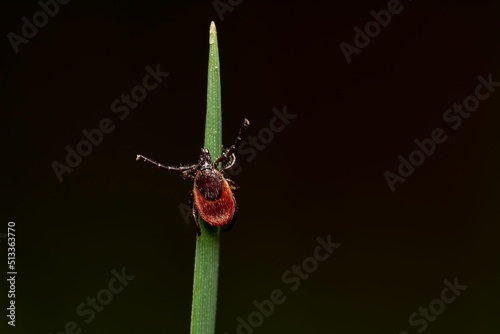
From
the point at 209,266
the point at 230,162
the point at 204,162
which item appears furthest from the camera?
the point at 230,162

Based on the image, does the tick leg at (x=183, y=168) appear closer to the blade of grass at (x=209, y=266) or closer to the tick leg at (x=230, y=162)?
the tick leg at (x=230, y=162)

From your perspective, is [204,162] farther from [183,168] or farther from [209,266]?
[209,266]

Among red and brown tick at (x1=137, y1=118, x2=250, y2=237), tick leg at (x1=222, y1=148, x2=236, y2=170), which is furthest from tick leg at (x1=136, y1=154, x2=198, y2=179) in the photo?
tick leg at (x1=222, y1=148, x2=236, y2=170)

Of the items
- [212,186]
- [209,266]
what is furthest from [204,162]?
[209,266]

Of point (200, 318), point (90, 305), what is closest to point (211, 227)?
point (200, 318)

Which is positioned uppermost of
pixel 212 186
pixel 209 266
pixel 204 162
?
pixel 204 162

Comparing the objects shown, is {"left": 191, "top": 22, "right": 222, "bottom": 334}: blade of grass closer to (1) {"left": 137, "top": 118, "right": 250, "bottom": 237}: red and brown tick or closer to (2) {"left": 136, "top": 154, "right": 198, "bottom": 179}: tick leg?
(1) {"left": 137, "top": 118, "right": 250, "bottom": 237}: red and brown tick

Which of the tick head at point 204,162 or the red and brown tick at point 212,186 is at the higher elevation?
the tick head at point 204,162

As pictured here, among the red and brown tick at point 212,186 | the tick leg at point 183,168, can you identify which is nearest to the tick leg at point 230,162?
the red and brown tick at point 212,186
